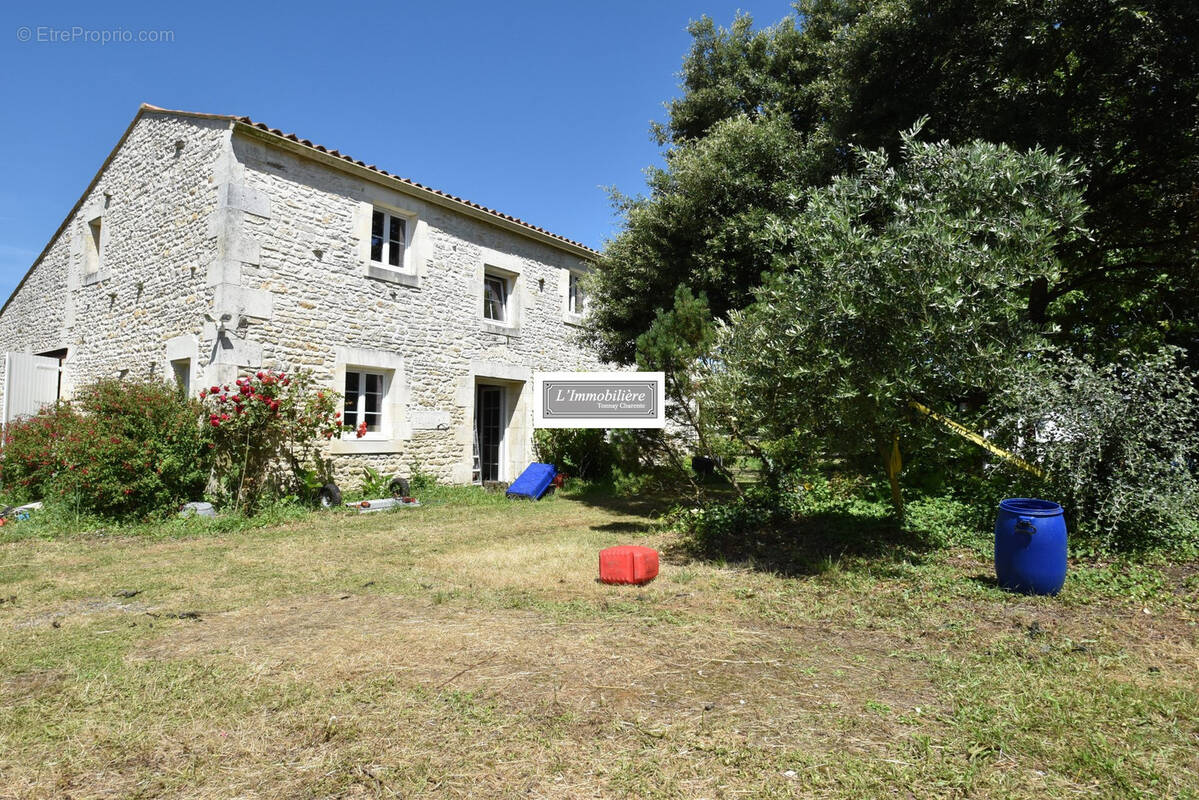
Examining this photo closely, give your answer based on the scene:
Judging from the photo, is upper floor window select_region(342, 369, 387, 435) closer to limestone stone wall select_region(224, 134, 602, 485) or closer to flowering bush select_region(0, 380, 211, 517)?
limestone stone wall select_region(224, 134, 602, 485)

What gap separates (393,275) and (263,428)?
3.51 m

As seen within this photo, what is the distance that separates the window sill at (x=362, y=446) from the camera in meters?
10.4

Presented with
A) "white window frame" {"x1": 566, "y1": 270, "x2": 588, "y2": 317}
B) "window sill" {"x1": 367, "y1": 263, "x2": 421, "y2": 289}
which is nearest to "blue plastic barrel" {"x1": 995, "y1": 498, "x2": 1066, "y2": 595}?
"window sill" {"x1": 367, "y1": 263, "x2": 421, "y2": 289}

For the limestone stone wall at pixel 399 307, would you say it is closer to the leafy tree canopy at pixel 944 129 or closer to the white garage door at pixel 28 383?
the leafy tree canopy at pixel 944 129

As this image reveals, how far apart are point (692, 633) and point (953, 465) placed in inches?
232

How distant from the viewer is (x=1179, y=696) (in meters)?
3.21

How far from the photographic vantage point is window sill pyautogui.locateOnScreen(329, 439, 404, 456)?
10406 mm

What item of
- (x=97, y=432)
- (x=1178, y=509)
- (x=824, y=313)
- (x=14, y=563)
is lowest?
(x=14, y=563)

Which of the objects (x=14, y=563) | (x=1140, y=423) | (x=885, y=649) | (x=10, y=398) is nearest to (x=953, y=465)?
(x=1140, y=423)

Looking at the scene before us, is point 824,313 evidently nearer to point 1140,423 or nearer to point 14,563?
point 1140,423

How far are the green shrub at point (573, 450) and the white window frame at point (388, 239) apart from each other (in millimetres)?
4444

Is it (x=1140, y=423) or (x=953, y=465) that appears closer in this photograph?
(x=1140, y=423)

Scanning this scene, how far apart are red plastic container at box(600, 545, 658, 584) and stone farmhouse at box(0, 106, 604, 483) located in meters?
6.36

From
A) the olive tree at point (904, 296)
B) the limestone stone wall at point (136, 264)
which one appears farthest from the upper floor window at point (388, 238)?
the olive tree at point (904, 296)
